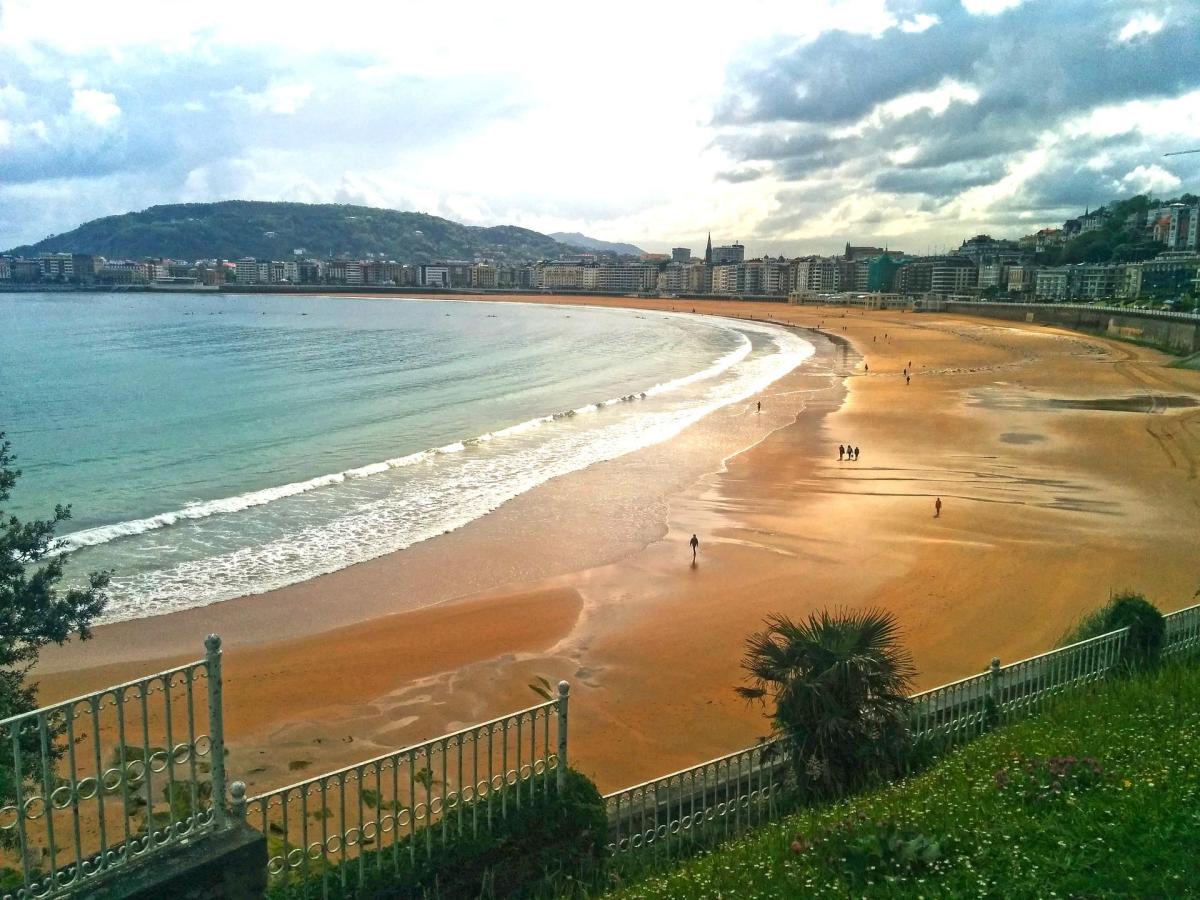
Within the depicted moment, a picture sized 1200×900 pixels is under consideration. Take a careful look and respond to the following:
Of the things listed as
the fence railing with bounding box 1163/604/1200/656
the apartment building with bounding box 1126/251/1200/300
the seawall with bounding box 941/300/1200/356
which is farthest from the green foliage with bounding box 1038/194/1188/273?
the fence railing with bounding box 1163/604/1200/656

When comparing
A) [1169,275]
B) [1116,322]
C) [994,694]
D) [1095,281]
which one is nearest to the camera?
[994,694]

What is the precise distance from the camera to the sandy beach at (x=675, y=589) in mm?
11367

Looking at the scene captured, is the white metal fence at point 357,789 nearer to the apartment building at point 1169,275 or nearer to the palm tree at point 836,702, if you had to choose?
the palm tree at point 836,702

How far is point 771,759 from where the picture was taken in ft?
21.9

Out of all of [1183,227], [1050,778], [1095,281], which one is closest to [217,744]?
[1050,778]

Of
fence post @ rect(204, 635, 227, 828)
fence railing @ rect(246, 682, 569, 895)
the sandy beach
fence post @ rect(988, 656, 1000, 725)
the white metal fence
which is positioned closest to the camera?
the white metal fence

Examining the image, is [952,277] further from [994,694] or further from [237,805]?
[237,805]

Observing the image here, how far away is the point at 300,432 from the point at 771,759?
30.0m

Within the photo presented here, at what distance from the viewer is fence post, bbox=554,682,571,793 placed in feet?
18.3

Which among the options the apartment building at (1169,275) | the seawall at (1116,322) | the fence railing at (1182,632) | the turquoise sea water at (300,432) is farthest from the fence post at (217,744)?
the apartment building at (1169,275)

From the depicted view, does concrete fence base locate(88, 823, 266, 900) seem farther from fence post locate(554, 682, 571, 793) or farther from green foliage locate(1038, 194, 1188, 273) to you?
green foliage locate(1038, 194, 1188, 273)

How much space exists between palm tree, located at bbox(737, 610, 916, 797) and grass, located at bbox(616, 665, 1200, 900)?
0.29 metres

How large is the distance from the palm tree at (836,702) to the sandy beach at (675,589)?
351cm

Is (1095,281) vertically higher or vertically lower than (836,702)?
higher
